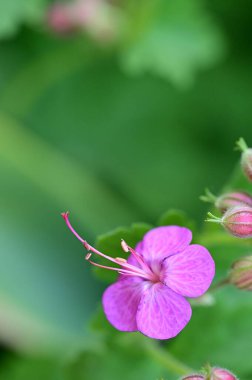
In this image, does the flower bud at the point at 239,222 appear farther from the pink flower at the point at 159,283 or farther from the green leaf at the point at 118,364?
the green leaf at the point at 118,364

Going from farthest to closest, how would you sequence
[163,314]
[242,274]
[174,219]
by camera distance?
[174,219] < [242,274] < [163,314]

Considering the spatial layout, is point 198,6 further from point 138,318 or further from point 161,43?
point 138,318

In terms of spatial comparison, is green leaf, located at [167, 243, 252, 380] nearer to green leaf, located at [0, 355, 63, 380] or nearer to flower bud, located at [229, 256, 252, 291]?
flower bud, located at [229, 256, 252, 291]

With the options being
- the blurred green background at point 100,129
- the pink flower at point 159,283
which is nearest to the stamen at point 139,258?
the pink flower at point 159,283

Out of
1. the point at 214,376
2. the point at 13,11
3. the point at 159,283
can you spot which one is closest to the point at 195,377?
the point at 214,376

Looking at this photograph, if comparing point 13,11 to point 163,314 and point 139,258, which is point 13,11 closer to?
→ point 139,258

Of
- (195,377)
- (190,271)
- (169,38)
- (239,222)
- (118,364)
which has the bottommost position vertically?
(118,364)

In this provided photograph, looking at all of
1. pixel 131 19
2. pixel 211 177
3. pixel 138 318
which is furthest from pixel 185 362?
pixel 131 19
